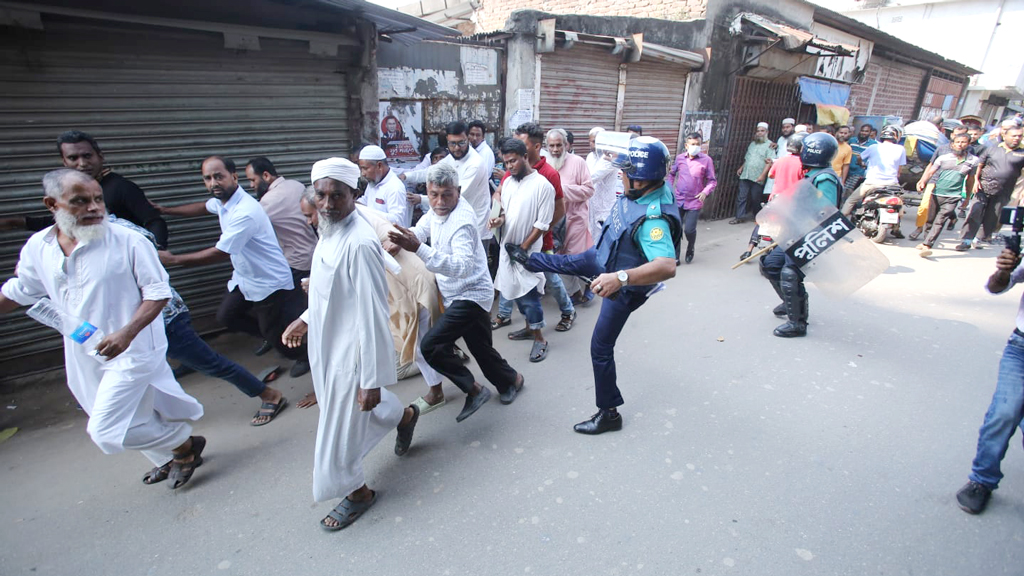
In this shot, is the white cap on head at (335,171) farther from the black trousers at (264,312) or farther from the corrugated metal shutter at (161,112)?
the corrugated metal shutter at (161,112)

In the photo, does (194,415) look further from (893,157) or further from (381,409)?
(893,157)

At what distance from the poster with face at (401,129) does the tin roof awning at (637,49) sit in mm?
2354

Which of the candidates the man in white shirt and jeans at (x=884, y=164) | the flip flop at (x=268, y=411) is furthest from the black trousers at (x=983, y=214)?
the flip flop at (x=268, y=411)

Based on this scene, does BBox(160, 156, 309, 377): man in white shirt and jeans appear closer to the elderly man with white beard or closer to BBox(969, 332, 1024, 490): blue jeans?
the elderly man with white beard

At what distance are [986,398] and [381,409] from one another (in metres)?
4.25

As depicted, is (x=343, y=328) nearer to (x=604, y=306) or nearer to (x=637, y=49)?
(x=604, y=306)

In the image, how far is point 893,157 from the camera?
27.7 feet

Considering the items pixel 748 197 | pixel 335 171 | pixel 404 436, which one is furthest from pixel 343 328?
pixel 748 197

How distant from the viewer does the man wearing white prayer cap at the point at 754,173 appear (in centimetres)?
912

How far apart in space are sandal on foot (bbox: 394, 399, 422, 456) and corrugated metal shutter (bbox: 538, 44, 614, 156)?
533 cm

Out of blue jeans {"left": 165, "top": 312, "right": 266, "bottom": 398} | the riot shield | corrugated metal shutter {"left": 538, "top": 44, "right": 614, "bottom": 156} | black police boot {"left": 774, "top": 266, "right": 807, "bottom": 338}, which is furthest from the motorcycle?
blue jeans {"left": 165, "top": 312, "right": 266, "bottom": 398}

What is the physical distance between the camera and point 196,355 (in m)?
3.21

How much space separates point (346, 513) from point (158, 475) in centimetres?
120

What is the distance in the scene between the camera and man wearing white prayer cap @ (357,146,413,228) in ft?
14.8
